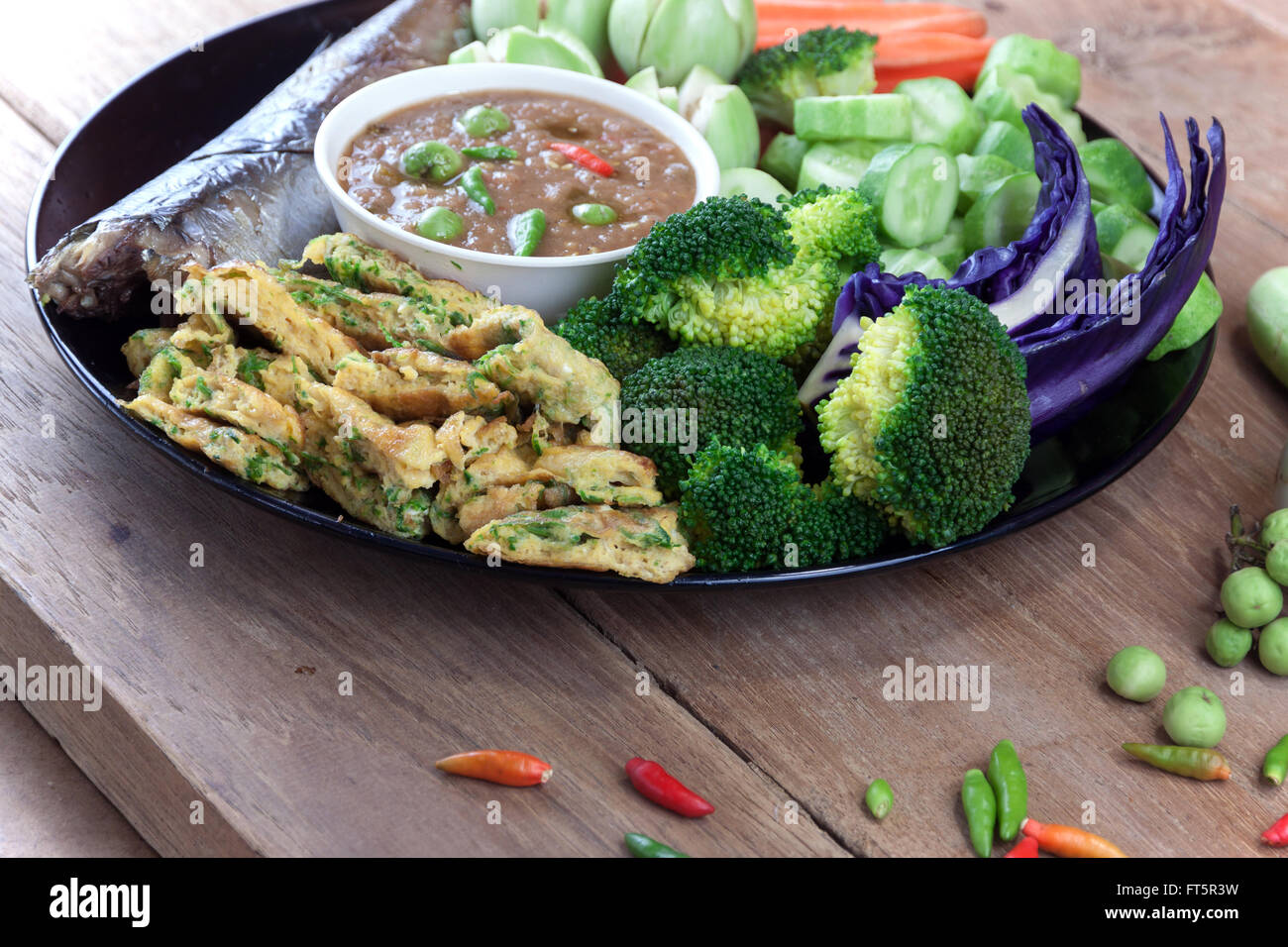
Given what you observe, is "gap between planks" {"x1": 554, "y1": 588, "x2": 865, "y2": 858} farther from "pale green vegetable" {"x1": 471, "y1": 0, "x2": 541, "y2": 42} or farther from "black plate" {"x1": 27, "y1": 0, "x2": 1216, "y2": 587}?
"pale green vegetable" {"x1": 471, "y1": 0, "x2": 541, "y2": 42}

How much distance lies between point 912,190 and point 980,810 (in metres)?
1.72

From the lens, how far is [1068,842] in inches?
99.3

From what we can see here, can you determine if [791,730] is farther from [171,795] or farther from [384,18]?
[384,18]

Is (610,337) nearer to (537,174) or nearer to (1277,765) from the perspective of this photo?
(537,174)

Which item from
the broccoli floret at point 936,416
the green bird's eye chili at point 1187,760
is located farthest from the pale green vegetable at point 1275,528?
the broccoli floret at point 936,416

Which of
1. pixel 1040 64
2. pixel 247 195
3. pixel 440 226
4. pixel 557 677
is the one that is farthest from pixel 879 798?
pixel 1040 64

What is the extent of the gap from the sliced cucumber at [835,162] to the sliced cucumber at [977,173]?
0.26m

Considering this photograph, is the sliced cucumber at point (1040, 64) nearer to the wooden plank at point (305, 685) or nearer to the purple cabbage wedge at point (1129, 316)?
the purple cabbage wedge at point (1129, 316)

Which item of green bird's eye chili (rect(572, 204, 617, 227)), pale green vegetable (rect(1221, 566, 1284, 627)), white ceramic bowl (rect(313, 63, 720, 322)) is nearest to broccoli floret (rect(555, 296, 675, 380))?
white ceramic bowl (rect(313, 63, 720, 322))

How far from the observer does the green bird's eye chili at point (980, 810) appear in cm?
251

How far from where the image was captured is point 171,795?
260cm

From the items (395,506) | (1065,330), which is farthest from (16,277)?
(1065,330)

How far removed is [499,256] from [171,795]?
1473mm

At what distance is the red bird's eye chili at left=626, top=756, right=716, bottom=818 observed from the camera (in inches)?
99.2
